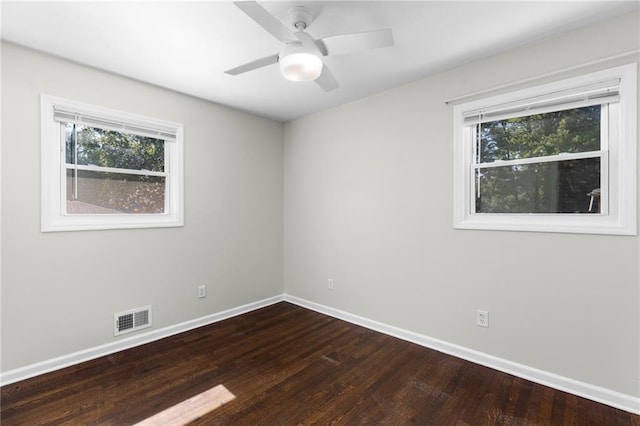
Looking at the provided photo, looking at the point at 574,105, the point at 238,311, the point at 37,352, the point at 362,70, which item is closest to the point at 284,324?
the point at 238,311

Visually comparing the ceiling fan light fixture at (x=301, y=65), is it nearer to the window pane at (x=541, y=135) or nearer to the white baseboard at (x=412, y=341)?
the window pane at (x=541, y=135)

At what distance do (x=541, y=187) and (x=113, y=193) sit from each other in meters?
3.64

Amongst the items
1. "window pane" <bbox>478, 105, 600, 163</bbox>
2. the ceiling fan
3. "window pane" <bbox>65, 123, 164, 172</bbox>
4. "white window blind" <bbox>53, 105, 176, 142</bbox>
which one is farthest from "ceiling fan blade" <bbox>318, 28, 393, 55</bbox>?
"window pane" <bbox>65, 123, 164, 172</bbox>

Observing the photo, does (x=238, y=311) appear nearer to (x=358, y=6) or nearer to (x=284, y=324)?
(x=284, y=324)

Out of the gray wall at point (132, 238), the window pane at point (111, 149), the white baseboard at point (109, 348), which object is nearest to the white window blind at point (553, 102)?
the gray wall at point (132, 238)

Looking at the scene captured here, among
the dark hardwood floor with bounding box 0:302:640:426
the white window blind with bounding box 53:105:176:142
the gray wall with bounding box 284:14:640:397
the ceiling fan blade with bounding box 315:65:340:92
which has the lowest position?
the dark hardwood floor with bounding box 0:302:640:426

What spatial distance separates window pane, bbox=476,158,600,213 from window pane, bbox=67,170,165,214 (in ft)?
10.2

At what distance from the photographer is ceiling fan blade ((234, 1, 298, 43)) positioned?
131cm

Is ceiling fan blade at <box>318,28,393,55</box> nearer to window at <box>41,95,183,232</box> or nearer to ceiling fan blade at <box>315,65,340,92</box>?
ceiling fan blade at <box>315,65,340,92</box>

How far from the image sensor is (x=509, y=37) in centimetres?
204

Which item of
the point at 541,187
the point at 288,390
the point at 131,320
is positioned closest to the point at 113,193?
the point at 131,320

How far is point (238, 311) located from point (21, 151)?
2.45 m

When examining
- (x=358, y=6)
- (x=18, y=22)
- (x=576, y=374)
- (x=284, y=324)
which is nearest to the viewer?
(x=358, y=6)

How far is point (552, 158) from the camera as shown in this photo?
2.12 meters
